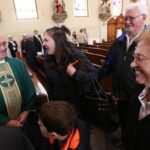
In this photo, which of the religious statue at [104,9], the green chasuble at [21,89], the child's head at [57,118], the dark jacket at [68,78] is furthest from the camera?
the religious statue at [104,9]

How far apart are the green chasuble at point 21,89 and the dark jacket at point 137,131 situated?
3.05ft

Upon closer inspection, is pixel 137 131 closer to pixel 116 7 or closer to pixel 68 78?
pixel 68 78

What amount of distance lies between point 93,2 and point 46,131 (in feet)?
33.6

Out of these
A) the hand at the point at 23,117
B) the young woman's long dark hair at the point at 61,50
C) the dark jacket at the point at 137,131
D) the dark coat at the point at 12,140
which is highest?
the young woman's long dark hair at the point at 61,50

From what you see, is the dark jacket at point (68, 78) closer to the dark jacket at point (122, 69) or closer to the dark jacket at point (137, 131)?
the dark jacket at point (122, 69)

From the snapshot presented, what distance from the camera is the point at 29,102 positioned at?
5.73 feet

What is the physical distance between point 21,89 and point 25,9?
776cm

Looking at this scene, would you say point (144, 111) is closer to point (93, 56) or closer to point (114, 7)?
point (93, 56)

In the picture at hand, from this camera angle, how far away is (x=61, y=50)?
1670 mm

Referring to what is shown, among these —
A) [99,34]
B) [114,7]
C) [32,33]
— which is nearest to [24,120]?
[32,33]

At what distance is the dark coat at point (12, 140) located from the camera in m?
0.85

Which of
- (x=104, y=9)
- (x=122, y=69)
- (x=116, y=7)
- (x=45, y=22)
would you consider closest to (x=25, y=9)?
(x=45, y=22)

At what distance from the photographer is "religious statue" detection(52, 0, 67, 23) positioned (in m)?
9.05

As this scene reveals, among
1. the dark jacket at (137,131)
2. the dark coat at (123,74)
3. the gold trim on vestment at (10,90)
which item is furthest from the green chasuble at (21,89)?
the dark jacket at (137,131)
